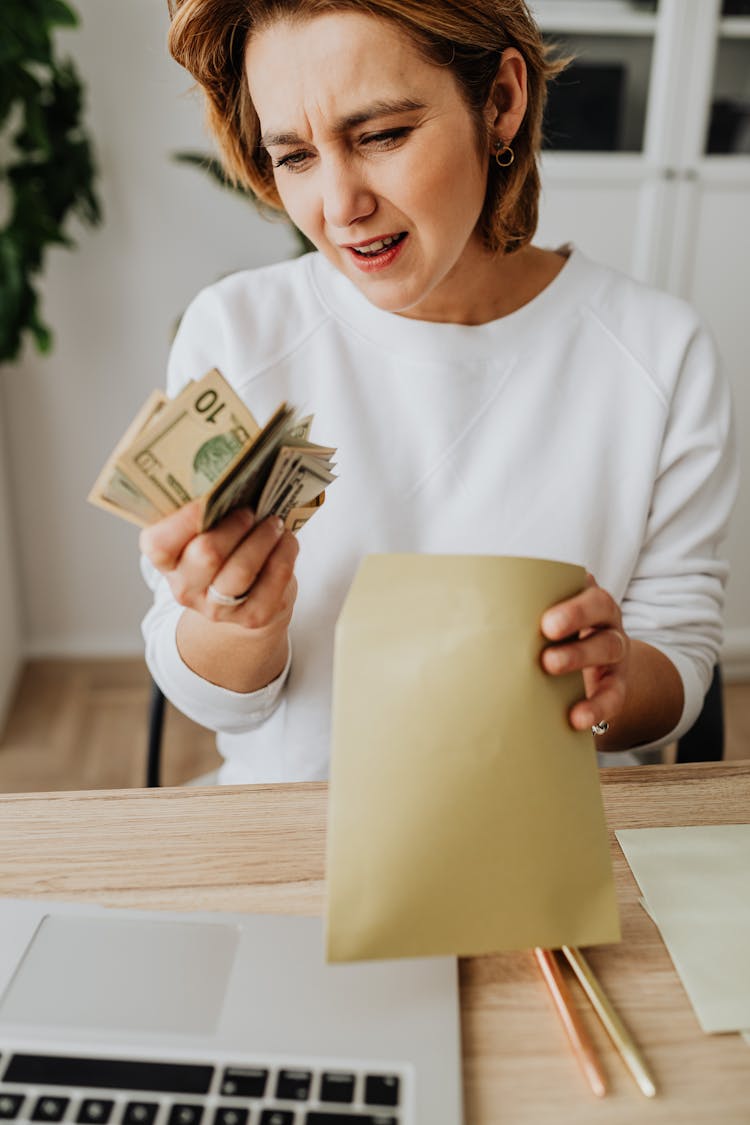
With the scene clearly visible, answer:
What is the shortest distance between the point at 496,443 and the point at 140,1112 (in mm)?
790

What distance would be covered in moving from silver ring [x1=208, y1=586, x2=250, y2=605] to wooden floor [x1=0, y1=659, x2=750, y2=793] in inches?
63.5

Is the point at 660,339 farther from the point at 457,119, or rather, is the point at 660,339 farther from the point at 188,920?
the point at 188,920

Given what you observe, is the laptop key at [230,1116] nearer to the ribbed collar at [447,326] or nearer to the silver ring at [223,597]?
the silver ring at [223,597]

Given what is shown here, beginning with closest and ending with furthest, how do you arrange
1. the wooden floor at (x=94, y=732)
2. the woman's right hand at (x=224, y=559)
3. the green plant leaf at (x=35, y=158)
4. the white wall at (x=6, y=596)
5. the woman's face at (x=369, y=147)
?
the woman's right hand at (x=224, y=559) → the woman's face at (x=369, y=147) → the green plant leaf at (x=35, y=158) → the wooden floor at (x=94, y=732) → the white wall at (x=6, y=596)

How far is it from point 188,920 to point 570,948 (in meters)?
0.26

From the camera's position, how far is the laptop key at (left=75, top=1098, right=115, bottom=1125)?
1.71 feet

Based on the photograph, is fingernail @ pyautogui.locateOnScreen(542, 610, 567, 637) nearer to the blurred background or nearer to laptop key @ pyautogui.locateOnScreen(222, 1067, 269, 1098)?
laptop key @ pyautogui.locateOnScreen(222, 1067, 269, 1098)

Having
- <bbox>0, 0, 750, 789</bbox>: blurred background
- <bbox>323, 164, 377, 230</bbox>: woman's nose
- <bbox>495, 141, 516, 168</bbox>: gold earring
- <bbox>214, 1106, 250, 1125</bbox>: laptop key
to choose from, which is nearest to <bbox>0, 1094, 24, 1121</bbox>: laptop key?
<bbox>214, 1106, 250, 1125</bbox>: laptop key

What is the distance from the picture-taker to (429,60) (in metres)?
0.92

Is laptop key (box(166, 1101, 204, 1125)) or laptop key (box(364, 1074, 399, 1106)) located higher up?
laptop key (box(166, 1101, 204, 1125))

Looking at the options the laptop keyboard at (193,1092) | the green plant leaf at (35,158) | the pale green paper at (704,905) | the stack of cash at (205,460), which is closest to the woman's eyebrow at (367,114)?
the stack of cash at (205,460)

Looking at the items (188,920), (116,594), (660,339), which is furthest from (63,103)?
(188,920)

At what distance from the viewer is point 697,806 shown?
804 mm

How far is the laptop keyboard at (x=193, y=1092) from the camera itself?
0.52 meters
